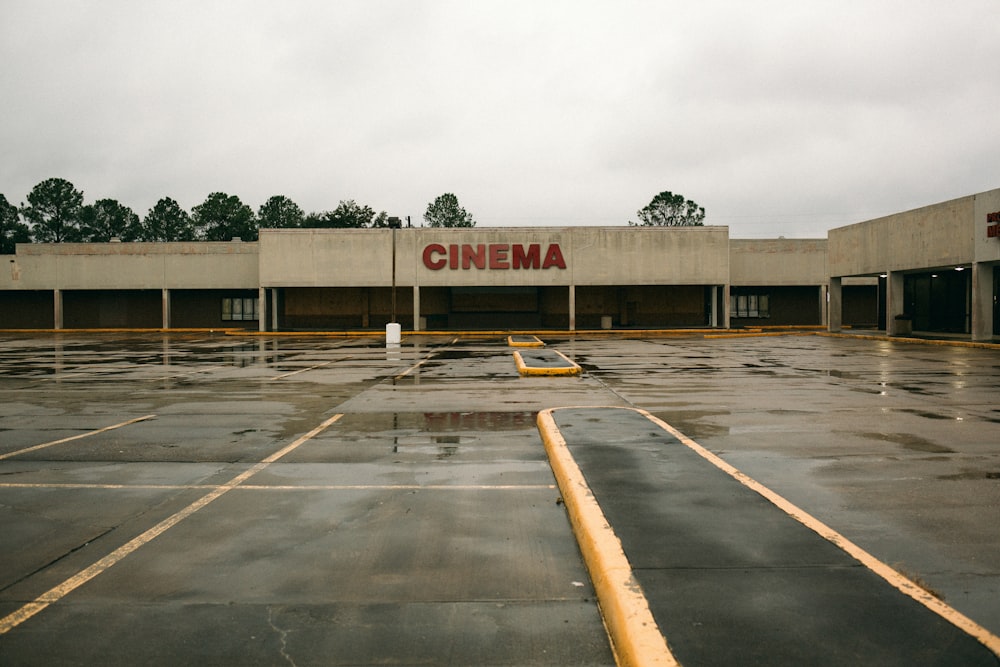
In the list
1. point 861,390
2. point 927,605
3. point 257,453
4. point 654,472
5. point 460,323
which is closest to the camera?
point 927,605

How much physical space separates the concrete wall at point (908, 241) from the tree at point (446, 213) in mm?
118388

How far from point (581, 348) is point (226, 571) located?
2797 centimetres

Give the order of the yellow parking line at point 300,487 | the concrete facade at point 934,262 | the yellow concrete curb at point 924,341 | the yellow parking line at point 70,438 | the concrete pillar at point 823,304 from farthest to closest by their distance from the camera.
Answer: the concrete pillar at point 823,304
the concrete facade at point 934,262
the yellow concrete curb at point 924,341
the yellow parking line at point 70,438
the yellow parking line at point 300,487

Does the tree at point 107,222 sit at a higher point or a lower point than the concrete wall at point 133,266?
higher

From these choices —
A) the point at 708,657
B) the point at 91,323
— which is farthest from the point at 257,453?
the point at 91,323

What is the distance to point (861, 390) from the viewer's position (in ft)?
51.4

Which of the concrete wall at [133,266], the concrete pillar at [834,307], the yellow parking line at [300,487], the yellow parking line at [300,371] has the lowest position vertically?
the yellow parking line at [300,487]

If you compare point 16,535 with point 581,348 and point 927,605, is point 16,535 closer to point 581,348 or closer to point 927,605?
point 927,605

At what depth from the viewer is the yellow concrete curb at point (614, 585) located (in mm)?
3699

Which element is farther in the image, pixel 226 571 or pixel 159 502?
pixel 159 502

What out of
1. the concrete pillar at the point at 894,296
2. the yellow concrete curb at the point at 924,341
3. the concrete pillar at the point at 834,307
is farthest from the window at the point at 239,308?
the concrete pillar at the point at 894,296

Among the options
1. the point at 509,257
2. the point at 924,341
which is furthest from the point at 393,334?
the point at 924,341

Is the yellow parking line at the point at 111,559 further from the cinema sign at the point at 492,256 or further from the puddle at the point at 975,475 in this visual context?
the cinema sign at the point at 492,256

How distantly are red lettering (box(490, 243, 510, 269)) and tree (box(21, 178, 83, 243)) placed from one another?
382 ft
